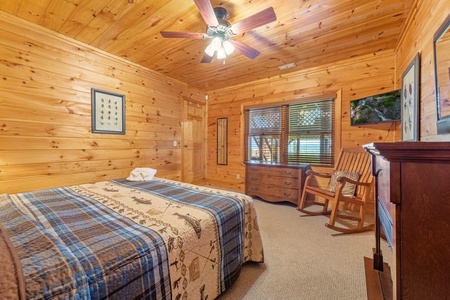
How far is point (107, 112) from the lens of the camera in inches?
114

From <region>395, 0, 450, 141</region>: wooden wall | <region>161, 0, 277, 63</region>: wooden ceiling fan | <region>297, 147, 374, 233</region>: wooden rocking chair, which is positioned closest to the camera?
<region>395, 0, 450, 141</region>: wooden wall

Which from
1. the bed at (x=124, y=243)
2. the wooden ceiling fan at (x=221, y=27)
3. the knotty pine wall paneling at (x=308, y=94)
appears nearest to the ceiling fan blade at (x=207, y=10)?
the wooden ceiling fan at (x=221, y=27)

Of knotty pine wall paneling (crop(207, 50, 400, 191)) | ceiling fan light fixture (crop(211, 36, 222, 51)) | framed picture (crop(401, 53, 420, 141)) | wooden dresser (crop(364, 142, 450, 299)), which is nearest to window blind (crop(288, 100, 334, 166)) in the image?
knotty pine wall paneling (crop(207, 50, 400, 191))

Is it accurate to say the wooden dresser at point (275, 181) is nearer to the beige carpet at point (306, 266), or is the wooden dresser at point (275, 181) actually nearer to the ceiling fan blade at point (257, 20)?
the beige carpet at point (306, 266)

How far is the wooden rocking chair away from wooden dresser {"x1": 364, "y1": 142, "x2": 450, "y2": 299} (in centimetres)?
183

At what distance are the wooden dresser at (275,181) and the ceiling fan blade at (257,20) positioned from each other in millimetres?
2221

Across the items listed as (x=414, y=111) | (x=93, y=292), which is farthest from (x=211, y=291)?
(x=414, y=111)

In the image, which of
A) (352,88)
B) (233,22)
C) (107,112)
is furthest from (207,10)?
(352,88)

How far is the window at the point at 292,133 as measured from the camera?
3445 millimetres

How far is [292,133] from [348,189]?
146 cm

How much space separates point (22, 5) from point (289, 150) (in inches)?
160

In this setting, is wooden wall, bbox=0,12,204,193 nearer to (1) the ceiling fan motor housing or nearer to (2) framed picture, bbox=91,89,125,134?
(2) framed picture, bbox=91,89,125,134

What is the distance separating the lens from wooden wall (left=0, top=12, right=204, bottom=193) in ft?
6.89

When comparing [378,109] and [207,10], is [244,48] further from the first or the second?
[378,109]
